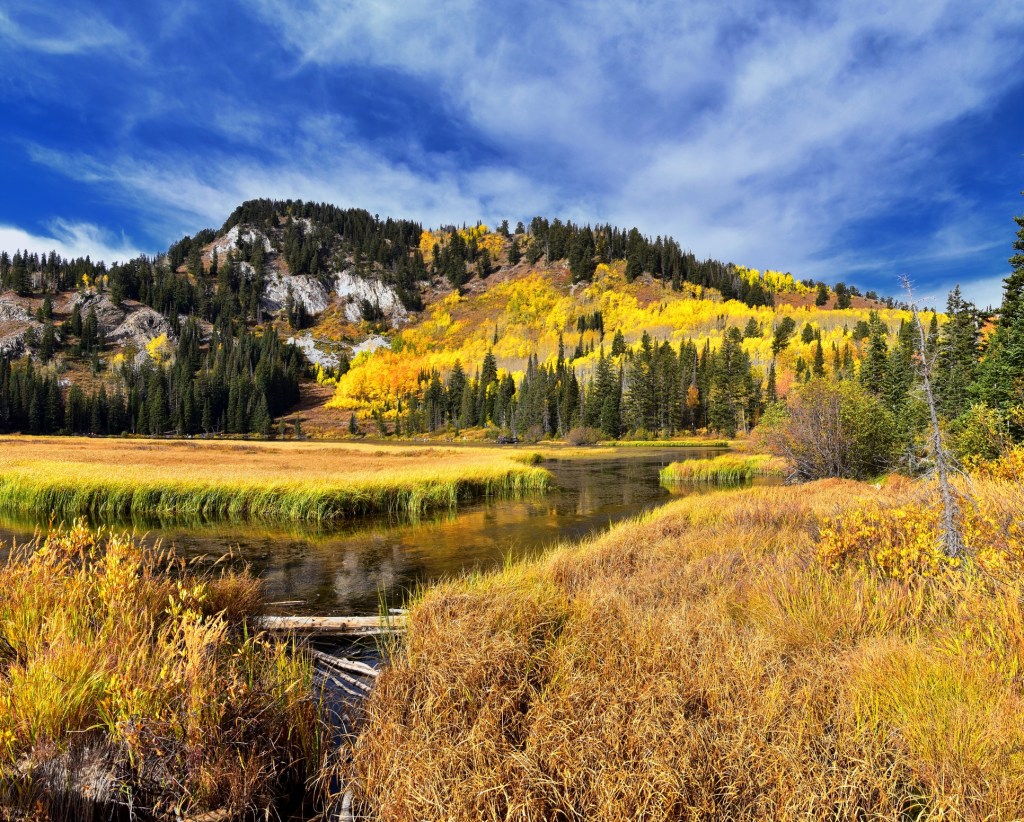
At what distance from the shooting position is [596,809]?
342cm

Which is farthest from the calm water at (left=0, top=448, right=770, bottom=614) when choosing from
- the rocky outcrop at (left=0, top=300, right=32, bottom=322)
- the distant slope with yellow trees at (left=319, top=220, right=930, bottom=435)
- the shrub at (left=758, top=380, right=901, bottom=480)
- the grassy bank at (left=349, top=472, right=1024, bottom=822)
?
the rocky outcrop at (left=0, top=300, right=32, bottom=322)

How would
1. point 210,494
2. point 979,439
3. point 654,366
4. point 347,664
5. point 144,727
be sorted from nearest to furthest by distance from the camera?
point 144,727 < point 347,664 < point 979,439 < point 210,494 < point 654,366

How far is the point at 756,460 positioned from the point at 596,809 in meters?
46.4

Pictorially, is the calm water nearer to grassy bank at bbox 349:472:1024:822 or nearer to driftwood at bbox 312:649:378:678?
driftwood at bbox 312:649:378:678

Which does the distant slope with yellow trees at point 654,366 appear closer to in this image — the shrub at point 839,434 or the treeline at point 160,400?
the treeline at point 160,400

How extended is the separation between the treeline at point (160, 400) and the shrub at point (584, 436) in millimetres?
79973

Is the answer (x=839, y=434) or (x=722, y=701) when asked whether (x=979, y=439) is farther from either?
(x=722, y=701)

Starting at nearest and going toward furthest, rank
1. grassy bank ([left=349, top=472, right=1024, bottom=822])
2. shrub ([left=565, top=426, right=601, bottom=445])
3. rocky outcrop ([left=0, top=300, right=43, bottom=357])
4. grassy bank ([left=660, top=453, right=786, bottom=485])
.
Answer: grassy bank ([left=349, top=472, right=1024, bottom=822]), grassy bank ([left=660, top=453, right=786, bottom=485]), shrub ([left=565, top=426, right=601, bottom=445]), rocky outcrop ([left=0, top=300, right=43, bottom=357])

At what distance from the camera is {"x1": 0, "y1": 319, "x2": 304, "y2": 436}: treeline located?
357 ft

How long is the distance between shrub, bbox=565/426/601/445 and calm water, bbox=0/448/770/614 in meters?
71.7

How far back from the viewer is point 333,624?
8.04 meters

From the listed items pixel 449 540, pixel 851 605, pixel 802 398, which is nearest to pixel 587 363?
pixel 802 398

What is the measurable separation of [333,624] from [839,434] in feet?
90.8

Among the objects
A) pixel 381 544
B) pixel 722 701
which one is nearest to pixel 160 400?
pixel 381 544
